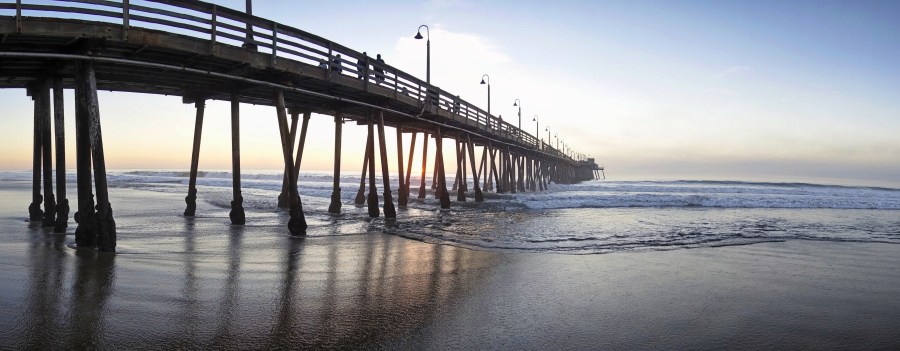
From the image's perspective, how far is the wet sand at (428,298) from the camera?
413 cm

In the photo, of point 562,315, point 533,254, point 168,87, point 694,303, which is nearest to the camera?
point 562,315

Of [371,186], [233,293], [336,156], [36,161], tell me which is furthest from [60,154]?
[336,156]

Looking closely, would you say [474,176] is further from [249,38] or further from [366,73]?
[249,38]

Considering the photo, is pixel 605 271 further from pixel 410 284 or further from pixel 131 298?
pixel 131 298

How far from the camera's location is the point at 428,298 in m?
5.53

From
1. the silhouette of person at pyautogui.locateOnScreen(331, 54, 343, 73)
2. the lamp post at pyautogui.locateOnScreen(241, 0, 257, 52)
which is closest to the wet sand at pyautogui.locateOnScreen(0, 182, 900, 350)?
the lamp post at pyautogui.locateOnScreen(241, 0, 257, 52)

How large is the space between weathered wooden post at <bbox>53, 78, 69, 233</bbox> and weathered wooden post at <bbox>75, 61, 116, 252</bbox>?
8.06ft

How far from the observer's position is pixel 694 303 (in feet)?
18.3

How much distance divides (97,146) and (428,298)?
21.2 feet

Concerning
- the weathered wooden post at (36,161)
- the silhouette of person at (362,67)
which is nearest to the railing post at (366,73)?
the silhouette of person at (362,67)

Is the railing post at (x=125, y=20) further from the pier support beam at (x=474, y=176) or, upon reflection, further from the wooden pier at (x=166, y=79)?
the pier support beam at (x=474, y=176)

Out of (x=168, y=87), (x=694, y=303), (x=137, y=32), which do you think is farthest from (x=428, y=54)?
(x=694, y=303)

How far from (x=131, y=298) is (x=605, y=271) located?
6.13 meters

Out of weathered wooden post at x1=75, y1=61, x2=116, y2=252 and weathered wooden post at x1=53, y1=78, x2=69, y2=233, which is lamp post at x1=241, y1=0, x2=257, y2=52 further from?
weathered wooden post at x1=53, y1=78, x2=69, y2=233
